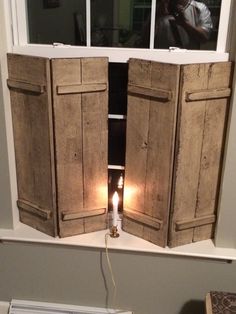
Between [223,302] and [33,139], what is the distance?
3.53ft

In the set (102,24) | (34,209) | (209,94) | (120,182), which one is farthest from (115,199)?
(102,24)

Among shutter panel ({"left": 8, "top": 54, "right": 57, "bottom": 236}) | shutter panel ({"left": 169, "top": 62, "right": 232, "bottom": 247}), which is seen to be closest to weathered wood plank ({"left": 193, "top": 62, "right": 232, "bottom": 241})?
shutter panel ({"left": 169, "top": 62, "right": 232, "bottom": 247})

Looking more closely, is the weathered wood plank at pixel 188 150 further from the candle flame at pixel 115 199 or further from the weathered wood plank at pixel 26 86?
the weathered wood plank at pixel 26 86

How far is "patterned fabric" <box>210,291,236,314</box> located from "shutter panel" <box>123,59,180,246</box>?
0.31 metres

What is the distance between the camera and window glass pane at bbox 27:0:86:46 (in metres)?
1.61

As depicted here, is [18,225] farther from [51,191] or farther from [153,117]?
[153,117]

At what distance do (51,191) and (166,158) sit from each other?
54cm

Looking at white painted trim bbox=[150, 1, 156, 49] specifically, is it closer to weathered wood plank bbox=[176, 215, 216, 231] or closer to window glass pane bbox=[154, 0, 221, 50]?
window glass pane bbox=[154, 0, 221, 50]

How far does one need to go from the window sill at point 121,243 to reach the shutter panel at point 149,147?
0.04 m

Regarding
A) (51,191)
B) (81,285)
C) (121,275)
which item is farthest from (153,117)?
(81,285)

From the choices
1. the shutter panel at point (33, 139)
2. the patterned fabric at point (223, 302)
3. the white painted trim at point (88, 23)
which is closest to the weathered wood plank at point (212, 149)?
the patterned fabric at point (223, 302)

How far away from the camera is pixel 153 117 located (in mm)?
1597

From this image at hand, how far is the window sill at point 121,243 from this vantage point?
1730 mm

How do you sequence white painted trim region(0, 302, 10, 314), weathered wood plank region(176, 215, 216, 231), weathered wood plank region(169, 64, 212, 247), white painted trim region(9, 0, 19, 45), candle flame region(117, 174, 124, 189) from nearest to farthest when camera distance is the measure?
1. weathered wood plank region(169, 64, 212, 247)
2. white painted trim region(9, 0, 19, 45)
3. weathered wood plank region(176, 215, 216, 231)
4. candle flame region(117, 174, 124, 189)
5. white painted trim region(0, 302, 10, 314)
